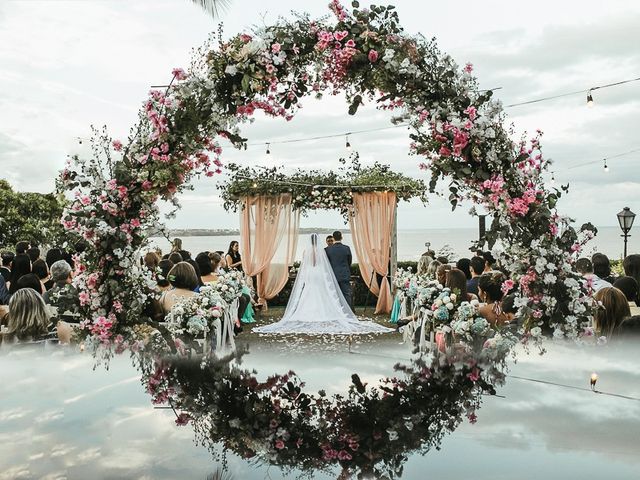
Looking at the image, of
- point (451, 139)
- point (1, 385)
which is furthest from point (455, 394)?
point (1, 385)

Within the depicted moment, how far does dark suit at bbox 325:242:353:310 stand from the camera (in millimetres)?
12719

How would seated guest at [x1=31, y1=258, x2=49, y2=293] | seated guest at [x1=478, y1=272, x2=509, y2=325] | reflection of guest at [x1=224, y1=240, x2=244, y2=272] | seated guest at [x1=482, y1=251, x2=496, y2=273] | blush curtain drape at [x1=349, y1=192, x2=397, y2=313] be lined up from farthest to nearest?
reflection of guest at [x1=224, y1=240, x2=244, y2=272] < blush curtain drape at [x1=349, y1=192, x2=397, y2=313] < seated guest at [x1=482, y1=251, x2=496, y2=273] < seated guest at [x1=31, y1=258, x2=49, y2=293] < seated guest at [x1=478, y1=272, x2=509, y2=325]

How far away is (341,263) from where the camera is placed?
41.9ft

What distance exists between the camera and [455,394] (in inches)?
143

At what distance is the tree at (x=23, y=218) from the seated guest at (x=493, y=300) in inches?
786

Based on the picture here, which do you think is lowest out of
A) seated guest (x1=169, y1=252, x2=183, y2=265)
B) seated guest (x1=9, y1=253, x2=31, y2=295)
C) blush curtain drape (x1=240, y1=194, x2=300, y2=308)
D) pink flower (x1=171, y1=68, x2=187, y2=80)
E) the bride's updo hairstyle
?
the bride's updo hairstyle

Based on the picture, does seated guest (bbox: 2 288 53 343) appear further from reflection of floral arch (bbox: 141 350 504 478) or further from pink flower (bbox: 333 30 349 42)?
pink flower (bbox: 333 30 349 42)

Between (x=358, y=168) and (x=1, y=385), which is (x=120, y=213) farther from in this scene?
(x=358, y=168)

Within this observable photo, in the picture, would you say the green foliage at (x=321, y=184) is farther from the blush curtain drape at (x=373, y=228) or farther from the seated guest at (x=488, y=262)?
the seated guest at (x=488, y=262)

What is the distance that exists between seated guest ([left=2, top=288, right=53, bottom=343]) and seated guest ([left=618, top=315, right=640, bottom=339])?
14.3 ft

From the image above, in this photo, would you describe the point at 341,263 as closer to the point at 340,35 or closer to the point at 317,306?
the point at 317,306

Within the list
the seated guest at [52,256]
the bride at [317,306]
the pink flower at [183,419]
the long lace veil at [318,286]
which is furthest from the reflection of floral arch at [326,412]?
the long lace veil at [318,286]

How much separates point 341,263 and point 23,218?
1590 centimetres

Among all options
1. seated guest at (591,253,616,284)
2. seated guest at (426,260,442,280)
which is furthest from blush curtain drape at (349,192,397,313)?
seated guest at (591,253,616,284)
